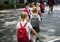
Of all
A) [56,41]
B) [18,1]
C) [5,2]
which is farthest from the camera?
[18,1]

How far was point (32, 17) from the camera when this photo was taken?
34.4ft

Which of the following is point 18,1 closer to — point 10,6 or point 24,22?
point 10,6

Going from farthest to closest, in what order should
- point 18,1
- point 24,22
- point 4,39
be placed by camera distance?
point 18,1 → point 4,39 → point 24,22

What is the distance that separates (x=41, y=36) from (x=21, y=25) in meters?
6.15

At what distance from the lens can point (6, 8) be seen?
37.9 metres

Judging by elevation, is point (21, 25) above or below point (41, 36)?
above

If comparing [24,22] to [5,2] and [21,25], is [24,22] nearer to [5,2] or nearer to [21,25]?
[21,25]

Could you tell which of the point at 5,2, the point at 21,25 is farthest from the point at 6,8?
the point at 21,25

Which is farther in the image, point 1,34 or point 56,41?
point 1,34

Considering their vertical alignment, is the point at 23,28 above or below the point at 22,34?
above

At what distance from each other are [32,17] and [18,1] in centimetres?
3528

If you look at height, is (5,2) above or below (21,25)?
below

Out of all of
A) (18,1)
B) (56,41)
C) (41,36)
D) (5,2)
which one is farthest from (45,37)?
(18,1)

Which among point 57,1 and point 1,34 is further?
point 57,1
